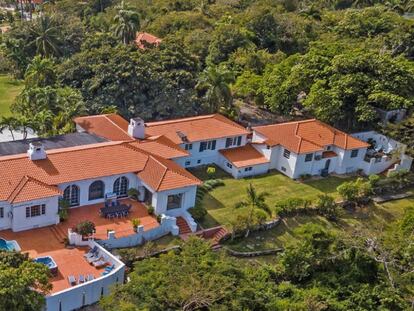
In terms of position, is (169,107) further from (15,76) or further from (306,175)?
(15,76)

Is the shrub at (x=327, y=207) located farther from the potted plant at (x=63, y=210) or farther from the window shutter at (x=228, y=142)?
the potted plant at (x=63, y=210)

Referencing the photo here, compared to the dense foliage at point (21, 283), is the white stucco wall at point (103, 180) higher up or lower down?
lower down

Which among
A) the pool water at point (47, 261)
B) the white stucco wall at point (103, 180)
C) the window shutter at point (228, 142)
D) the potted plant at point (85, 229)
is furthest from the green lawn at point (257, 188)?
the pool water at point (47, 261)

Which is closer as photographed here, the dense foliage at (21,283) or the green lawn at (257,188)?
the dense foliage at (21,283)

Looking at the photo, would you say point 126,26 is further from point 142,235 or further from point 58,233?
point 58,233

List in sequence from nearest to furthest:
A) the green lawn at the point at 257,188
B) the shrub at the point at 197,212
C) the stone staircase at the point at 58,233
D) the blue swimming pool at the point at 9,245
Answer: the blue swimming pool at the point at 9,245 → the stone staircase at the point at 58,233 → the shrub at the point at 197,212 → the green lawn at the point at 257,188

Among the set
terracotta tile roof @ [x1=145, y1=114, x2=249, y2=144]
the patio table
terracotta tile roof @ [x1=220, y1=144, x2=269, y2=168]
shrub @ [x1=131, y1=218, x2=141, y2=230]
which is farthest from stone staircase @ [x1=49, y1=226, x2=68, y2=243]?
terracotta tile roof @ [x1=220, y1=144, x2=269, y2=168]

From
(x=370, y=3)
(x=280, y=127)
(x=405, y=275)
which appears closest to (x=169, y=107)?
(x=280, y=127)
